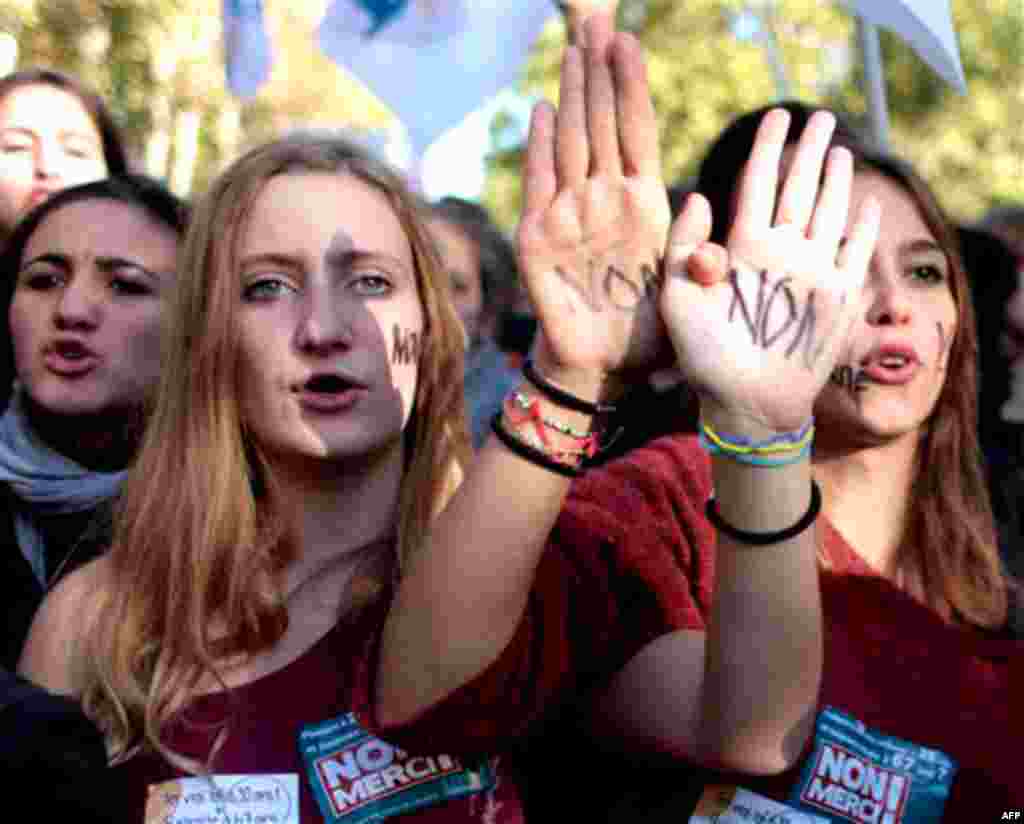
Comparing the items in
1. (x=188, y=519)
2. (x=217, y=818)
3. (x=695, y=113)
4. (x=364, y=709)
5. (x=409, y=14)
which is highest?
(x=695, y=113)

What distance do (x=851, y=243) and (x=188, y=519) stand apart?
1.09m

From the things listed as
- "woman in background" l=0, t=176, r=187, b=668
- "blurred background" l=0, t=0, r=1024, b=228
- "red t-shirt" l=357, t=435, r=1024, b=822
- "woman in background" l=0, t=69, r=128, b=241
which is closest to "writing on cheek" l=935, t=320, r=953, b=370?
"red t-shirt" l=357, t=435, r=1024, b=822

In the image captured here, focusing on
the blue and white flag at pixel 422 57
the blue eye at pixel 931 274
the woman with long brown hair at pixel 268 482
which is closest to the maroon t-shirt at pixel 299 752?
the woman with long brown hair at pixel 268 482

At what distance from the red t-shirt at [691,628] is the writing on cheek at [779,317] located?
0.38m

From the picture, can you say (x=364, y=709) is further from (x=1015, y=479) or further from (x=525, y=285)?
(x=1015, y=479)

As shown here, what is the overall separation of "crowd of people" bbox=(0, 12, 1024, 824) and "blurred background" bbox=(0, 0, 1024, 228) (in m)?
8.83

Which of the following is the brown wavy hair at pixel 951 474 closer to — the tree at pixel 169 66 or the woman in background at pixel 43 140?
the woman in background at pixel 43 140

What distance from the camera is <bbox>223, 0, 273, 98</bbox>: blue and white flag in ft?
14.9

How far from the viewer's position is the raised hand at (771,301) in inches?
61.2

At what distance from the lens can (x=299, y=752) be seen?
1.87 meters

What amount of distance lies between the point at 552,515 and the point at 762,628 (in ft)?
0.90

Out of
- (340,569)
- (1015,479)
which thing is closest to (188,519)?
(340,569)

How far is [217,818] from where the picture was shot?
1.85m

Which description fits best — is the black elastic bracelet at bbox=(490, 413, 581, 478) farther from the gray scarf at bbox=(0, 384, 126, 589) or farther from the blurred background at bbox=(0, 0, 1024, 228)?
the blurred background at bbox=(0, 0, 1024, 228)
